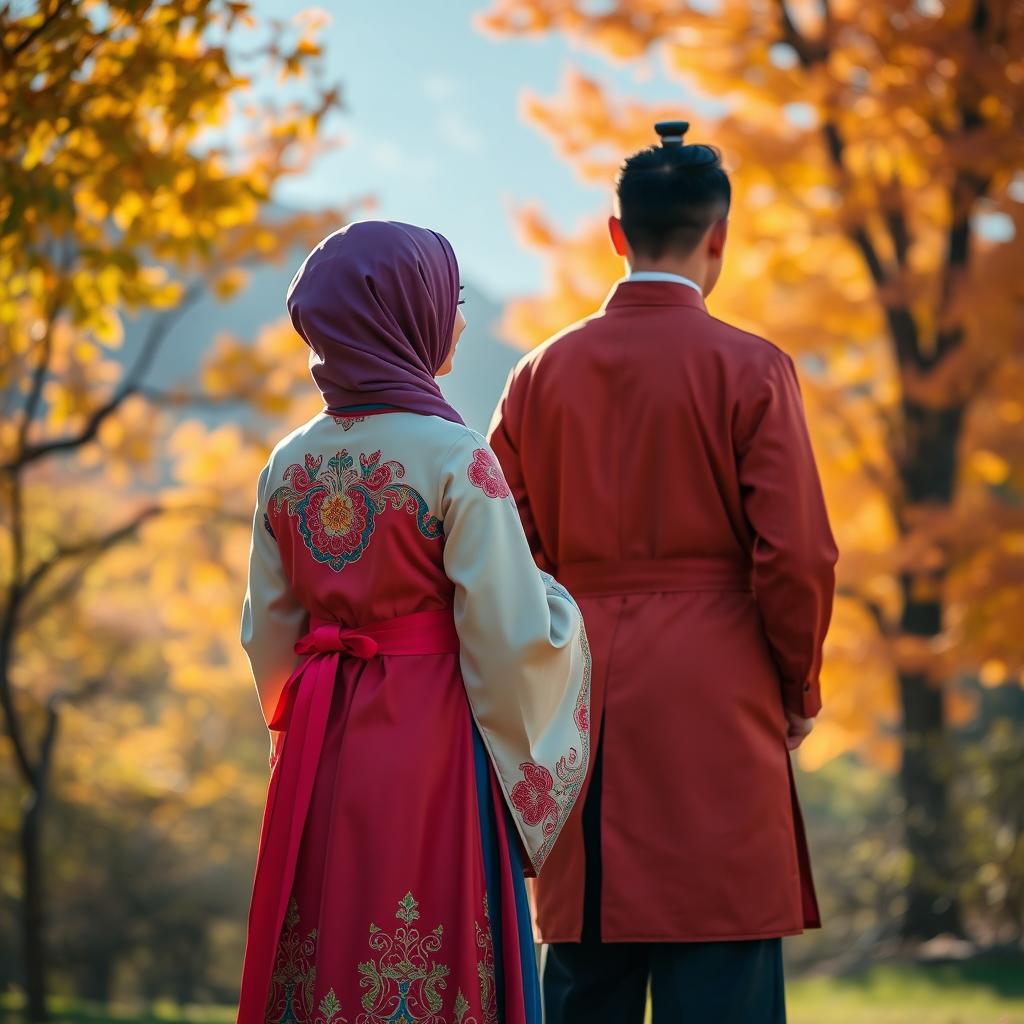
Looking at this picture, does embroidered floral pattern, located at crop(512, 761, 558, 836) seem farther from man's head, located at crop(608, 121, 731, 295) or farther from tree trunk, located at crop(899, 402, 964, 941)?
tree trunk, located at crop(899, 402, 964, 941)

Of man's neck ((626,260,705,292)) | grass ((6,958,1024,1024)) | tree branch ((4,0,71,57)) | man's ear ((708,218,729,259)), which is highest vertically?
tree branch ((4,0,71,57))

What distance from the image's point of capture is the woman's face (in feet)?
6.47

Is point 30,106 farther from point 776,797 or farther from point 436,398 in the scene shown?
point 776,797

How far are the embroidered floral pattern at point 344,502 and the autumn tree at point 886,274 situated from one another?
417cm

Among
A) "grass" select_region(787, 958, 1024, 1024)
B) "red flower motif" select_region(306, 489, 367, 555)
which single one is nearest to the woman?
"red flower motif" select_region(306, 489, 367, 555)

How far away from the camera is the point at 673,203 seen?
228 centimetres

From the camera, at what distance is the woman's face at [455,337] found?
197cm

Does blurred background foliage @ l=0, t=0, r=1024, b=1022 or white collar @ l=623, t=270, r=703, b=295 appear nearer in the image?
white collar @ l=623, t=270, r=703, b=295

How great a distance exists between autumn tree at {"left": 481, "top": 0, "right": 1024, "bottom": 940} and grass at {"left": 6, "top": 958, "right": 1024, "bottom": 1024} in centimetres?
57

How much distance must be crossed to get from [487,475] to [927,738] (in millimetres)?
5388

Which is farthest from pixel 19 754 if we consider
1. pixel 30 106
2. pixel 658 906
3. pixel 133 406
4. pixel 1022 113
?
pixel 1022 113

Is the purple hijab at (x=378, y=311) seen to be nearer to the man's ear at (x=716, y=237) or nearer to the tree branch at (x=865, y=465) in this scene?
the man's ear at (x=716, y=237)

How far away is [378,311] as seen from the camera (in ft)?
6.06

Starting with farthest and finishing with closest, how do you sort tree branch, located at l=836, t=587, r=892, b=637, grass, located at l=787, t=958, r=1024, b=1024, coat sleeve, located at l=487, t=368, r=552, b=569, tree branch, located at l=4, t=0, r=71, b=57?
tree branch, located at l=836, t=587, r=892, b=637 < grass, located at l=787, t=958, r=1024, b=1024 < tree branch, located at l=4, t=0, r=71, b=57 < coat sleeve, located at l=487, t=368, r=552, b=569
